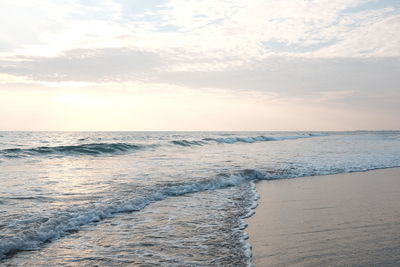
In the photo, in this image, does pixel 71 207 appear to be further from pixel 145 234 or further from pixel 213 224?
pixel 213 224

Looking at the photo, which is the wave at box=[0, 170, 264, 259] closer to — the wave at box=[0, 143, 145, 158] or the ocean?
the ocean

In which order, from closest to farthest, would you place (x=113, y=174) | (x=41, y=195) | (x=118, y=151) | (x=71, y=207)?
(x=71, y=207) < (x=41, y=195) < (x=113, y=174) < (x=118, y=151)

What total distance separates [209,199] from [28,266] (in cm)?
504

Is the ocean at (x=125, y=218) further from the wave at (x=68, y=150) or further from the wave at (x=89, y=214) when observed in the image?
the wave at (x=68, y=150)

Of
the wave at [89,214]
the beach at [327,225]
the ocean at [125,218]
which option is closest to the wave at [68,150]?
the ocean at [125,218]

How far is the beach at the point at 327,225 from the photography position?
14.7 ft

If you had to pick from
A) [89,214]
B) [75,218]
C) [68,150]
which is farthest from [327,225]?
[68,150]

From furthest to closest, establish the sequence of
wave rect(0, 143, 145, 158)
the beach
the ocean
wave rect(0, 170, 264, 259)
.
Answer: wave rect(0, 143, 145, 158) < wave rect(0, 170, 264, 259) < the ocean < the beach

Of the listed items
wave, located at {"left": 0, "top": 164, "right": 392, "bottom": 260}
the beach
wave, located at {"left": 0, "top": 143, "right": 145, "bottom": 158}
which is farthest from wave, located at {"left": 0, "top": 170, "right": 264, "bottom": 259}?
wave, located at {"left": 0, "top": 143, "right": 145, "bottom": 158}

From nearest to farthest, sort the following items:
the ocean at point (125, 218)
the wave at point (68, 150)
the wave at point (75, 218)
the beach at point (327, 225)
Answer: the beach at point (327, 225), the ocean at point (125, 218), the wave at point (75, 218), the wave at point (68, 150)

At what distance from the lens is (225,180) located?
37.0ft

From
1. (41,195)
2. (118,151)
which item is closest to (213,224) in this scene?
(41,195)

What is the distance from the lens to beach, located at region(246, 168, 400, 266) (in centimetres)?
447

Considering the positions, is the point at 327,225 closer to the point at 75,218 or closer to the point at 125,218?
the point at 125,218
